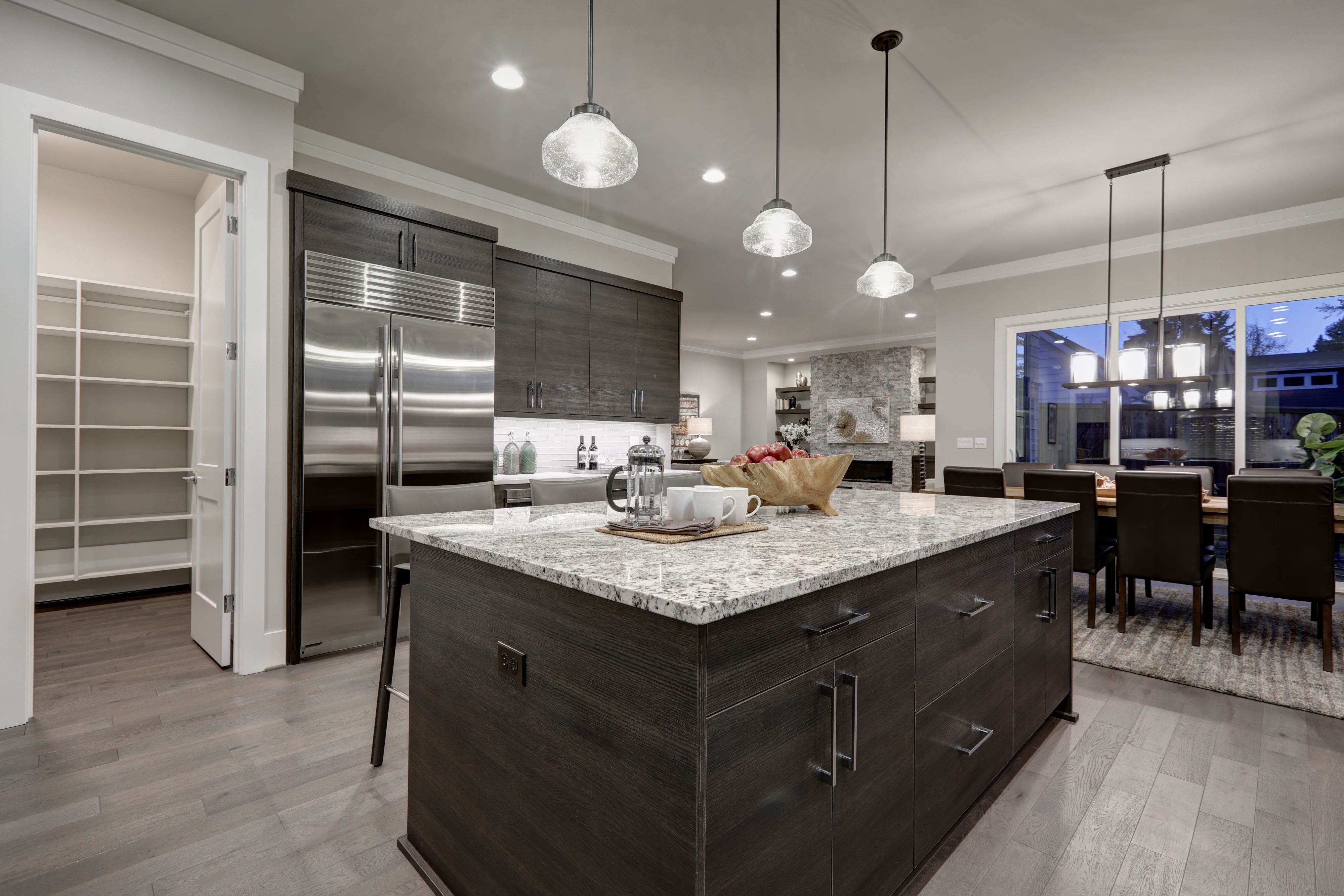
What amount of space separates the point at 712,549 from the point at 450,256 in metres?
2.94

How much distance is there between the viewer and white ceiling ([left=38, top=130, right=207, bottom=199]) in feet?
12.0

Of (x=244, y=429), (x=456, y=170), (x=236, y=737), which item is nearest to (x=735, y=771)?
(x=236, y=737)

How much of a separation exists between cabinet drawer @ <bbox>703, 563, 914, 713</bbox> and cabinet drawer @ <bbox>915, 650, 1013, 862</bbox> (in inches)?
12.5

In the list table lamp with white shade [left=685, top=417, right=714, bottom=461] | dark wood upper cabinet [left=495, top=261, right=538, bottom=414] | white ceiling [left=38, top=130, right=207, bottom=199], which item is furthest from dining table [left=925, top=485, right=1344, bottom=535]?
table lamp with white shade [left=685, top=417, right=714, bottom=461]

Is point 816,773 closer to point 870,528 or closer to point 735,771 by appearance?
point 735,771

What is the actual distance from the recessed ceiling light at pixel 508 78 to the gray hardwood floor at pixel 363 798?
2.86 metres

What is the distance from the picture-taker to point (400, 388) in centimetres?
320

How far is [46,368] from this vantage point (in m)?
3.92

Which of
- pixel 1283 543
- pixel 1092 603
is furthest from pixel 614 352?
pixel 1283 543

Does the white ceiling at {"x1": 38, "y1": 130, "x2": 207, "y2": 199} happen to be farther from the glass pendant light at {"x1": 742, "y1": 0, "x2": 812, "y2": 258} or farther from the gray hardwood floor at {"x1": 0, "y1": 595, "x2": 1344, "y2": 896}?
the glass pendant light at {"x1": 742, "y1": 0, "x2": 812, "y2": 258}

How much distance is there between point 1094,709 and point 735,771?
7.78 feet

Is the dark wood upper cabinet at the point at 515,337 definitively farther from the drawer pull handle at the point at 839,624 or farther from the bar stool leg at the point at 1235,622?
the bar stool leg at the point at 1235,622

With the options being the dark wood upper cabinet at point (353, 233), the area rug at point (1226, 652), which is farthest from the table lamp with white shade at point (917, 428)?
the dark wood upper cabinet at point (353, 233)

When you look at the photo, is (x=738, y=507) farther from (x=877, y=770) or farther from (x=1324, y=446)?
(x=1324, y=446)
